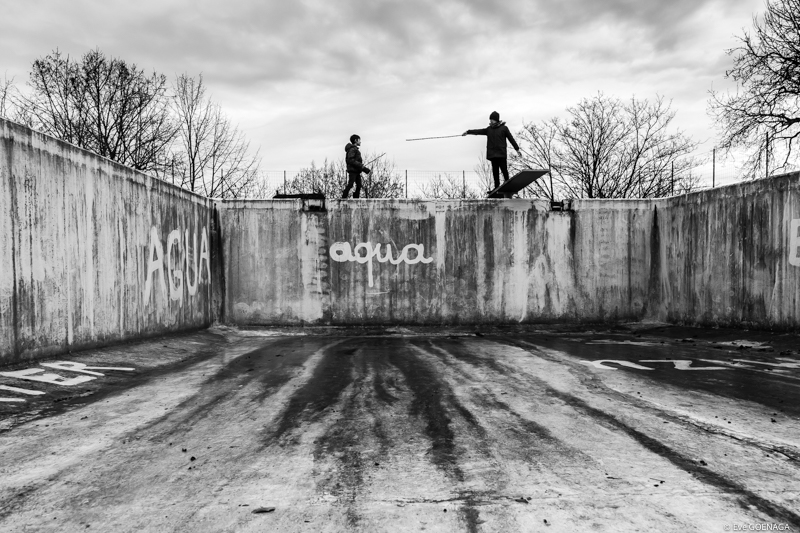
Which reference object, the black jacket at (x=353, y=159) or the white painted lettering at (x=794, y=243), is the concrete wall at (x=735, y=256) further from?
the black jacket at (x=353, y=159)

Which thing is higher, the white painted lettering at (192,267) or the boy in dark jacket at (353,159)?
the boy in dark jacket at (353,159)

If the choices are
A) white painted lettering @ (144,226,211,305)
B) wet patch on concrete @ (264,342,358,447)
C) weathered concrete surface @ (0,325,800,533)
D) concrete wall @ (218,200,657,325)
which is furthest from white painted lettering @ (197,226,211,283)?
wet patch on concrete @ (264,342,358,447)

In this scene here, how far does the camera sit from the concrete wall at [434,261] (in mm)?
12414

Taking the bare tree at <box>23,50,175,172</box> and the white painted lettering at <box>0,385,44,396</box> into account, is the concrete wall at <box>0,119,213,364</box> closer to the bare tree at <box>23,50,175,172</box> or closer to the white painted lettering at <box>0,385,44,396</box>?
the white painted lettering at <box>0,385,44,396</box>

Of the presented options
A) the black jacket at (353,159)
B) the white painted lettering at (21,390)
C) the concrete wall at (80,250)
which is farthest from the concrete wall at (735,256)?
the white painted lettering at (21,390)

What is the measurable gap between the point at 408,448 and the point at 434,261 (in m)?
8.99

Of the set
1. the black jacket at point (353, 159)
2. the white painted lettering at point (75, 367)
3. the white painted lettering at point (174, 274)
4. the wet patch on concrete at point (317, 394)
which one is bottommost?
the wet patch on concrete at point (317, 394)

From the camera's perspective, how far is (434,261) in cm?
1266

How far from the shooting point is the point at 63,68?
21.0 m

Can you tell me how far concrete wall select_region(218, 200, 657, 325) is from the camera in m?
12.4

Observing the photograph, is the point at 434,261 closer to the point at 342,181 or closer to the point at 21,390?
the point at 21,390

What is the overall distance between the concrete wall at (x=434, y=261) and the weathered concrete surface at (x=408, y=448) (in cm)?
514

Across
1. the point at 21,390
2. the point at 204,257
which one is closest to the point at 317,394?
the point at 21,390

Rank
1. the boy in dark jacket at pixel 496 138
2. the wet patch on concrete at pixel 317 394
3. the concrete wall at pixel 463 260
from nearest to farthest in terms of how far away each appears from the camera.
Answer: the wet patch on concrete at pixel 317 394 < the concrete wall at pixel 463 260 < the boy in dark jacket at pixel 496 138
